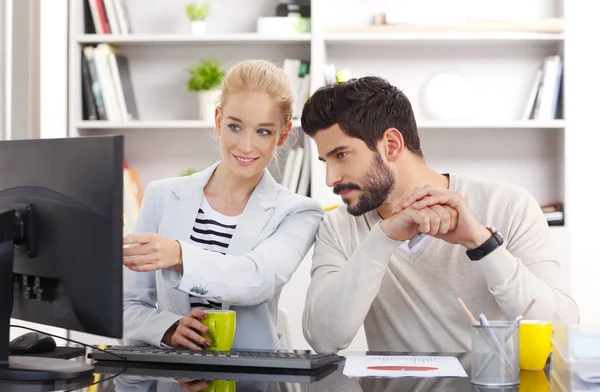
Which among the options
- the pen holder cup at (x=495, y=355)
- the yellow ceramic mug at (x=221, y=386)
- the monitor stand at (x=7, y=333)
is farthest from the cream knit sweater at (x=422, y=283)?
the monitor stand at (x=7, y=333)

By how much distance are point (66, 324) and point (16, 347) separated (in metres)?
0.25

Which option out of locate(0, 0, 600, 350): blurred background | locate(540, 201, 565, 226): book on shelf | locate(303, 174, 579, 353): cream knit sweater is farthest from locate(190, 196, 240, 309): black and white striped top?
locate(540, 201, 565, 226): book on shelf

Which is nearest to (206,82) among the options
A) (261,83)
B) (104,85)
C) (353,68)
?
(104,85)

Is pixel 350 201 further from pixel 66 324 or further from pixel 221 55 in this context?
pixel 221 55

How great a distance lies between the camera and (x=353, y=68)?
3883mm

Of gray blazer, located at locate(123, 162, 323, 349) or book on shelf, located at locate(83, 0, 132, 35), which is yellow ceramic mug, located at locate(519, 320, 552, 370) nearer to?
gray blazer, located at locate(123, 162, 323, 349)

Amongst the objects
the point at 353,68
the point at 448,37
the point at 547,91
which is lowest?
the point at 547,91

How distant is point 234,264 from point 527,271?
610mm

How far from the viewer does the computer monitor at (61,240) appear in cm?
132

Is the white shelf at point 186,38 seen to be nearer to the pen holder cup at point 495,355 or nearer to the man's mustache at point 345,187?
the man's mustache at point 345,187

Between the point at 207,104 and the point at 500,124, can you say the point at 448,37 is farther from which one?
the point at 207,104

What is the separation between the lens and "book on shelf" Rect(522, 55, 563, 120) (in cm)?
364

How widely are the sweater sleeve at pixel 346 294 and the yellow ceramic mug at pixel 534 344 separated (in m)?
0.37

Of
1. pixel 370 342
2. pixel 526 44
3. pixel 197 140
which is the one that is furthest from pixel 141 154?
pixel 370 342
